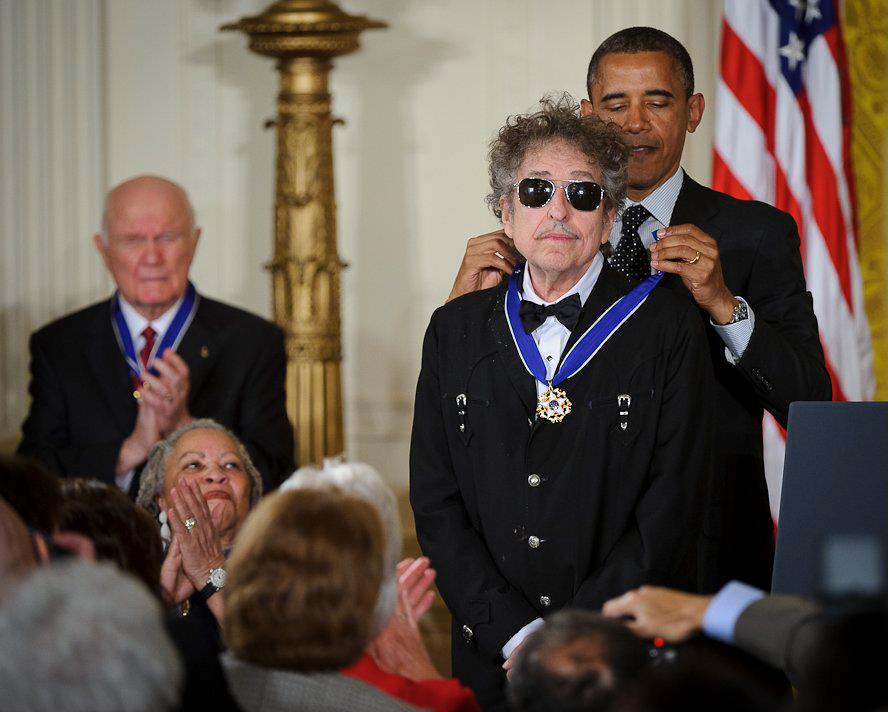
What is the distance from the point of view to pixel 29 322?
5.94 metres

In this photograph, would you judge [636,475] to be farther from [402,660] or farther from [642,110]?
[642,110]

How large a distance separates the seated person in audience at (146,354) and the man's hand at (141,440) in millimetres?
49

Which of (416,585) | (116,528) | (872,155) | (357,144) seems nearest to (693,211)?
(416,585)

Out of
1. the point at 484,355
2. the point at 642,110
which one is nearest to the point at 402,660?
the point at 484,355

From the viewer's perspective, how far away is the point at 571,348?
9.30 feet

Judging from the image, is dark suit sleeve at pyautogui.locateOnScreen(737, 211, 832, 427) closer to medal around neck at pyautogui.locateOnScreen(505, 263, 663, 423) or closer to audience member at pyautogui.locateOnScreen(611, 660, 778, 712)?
medal around neck at pyautogui.locateOnScreen(505, 263, 663, 423)

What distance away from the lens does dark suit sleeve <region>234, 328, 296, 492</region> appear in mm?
4259

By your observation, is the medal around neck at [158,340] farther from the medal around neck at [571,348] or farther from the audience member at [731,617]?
the audience member at [731,617]

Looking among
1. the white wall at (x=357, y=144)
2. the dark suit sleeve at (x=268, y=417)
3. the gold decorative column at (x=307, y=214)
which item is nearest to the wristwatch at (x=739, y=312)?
the dark suit sleeve at (x=268, y=417)

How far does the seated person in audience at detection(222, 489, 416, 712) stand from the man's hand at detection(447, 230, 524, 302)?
4.36ft

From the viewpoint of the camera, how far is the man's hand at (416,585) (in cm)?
256

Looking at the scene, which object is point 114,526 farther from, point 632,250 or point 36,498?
point 632,250

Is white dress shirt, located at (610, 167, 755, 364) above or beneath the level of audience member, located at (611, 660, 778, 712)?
above

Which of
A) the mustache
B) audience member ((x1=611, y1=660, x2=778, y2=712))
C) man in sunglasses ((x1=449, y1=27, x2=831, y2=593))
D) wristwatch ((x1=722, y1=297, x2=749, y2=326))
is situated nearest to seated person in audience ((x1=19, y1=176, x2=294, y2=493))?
man in sunglasses ((x1=449, y1=27, x2=831, y2=593))
